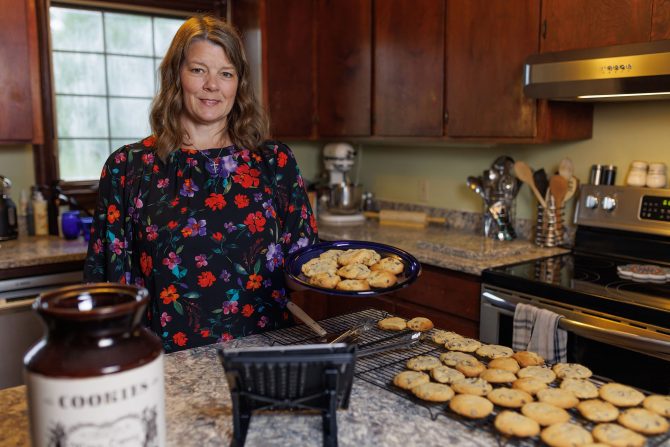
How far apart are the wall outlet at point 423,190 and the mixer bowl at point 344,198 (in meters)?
0.36

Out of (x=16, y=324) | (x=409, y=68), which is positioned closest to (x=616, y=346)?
(x=409, y=68)

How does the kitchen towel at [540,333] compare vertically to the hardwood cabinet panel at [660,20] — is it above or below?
below

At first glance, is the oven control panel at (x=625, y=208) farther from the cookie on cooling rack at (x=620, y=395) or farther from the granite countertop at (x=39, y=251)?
the granite countertop at (x=39, y=251)

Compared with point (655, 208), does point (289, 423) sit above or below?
below

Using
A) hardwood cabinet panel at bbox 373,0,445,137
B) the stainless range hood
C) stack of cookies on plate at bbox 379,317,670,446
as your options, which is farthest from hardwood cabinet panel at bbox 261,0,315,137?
stack of cookies on plate at bbox 379,317,670,446

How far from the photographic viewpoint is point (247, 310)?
1674mm

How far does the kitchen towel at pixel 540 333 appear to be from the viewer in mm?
2043

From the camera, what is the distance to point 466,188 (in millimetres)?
3244

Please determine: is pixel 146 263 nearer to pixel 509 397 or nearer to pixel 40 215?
pixel 509 397

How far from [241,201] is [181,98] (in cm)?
34

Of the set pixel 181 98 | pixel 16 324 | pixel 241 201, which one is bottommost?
pixel 16 324

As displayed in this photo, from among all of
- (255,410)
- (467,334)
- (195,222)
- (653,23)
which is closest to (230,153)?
(195,222)

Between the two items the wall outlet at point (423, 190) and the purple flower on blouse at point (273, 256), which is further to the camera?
the wall outlet at point (423, 190)

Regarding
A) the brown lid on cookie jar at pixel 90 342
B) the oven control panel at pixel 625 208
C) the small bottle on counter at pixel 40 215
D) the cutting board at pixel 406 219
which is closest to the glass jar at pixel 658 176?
the oven control panel at pixel 625 208
